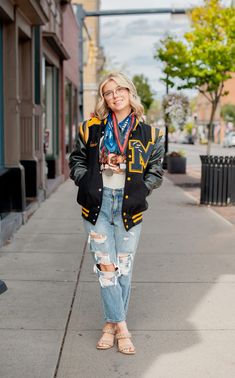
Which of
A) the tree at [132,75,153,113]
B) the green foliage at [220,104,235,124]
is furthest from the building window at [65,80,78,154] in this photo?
the green foliage at [220,104,235,124]

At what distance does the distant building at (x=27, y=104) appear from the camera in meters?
8.88

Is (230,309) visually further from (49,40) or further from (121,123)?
(49,40)

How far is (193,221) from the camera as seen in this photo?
32.2 ft

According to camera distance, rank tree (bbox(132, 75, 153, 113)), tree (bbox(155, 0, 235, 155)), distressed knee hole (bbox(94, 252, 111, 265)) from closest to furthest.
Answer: distressed knee hole (bbox(94, 252, 111, 265)) < tree (bbox(155, 0, 235, 155)) < tree (bbox(132, 75, 153, 113))

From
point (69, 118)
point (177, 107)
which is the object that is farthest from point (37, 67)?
point (177, 107)

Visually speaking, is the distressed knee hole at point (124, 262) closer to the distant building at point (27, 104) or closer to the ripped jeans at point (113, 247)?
the ripped jeans at point (113, 247)

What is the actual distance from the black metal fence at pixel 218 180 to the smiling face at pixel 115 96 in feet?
25.2

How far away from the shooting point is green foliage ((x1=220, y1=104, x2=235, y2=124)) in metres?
81.3

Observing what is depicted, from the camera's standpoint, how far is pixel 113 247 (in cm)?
410

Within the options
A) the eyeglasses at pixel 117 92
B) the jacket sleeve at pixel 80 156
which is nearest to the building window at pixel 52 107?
the jacket sleeve at pixel 80 156

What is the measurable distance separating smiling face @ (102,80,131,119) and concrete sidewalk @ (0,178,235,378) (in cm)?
173

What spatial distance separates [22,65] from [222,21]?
21.1ft

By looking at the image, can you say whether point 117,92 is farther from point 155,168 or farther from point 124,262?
point 124,262

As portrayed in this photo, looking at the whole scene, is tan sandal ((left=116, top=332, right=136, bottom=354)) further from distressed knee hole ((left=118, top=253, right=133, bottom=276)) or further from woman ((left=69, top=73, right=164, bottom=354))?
distressed knee hole ((left=118, top=253, right=133, bottom=276))
